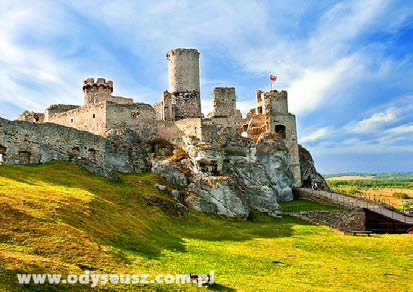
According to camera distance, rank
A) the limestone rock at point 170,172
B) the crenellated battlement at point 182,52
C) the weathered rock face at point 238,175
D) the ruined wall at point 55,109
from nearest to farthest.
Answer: the weathered rock face at point 238,175
the limestone rock at point 170,172
the ruined wall at point 55,109
the crenellated battlement at point 182,52

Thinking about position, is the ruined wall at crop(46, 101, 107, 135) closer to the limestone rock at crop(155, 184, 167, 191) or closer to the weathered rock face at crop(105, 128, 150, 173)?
the weathered rock face at crop(105, 128, 150, 173)

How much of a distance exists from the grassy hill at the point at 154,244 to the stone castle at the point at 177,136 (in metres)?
3.21

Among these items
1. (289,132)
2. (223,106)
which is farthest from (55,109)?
(289,132)

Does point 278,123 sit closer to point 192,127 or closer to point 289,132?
point 289,132

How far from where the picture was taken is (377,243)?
1224 inches

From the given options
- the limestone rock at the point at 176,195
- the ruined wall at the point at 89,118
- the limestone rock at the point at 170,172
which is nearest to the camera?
the limestone rock at the point at 176,195

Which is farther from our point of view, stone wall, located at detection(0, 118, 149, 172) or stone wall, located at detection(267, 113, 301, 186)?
stone wall, located at detection(267, 113, 301, 186)

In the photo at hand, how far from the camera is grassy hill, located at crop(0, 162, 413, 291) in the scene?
16203 millimetres

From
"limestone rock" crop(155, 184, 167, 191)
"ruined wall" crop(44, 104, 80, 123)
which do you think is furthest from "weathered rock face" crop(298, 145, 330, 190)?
"ruined wall" crop(44, 104, 80, 123)

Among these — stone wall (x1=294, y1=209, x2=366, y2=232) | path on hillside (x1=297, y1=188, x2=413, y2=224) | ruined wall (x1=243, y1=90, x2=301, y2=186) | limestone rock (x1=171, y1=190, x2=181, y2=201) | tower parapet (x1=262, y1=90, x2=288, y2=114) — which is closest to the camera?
limestone rock (x1=171, y1=190, x2=181, y2=201)

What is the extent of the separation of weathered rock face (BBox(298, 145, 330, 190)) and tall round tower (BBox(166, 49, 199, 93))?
24.0 metres

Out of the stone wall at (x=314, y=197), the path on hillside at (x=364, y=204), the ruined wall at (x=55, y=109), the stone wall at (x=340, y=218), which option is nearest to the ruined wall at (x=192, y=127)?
the stone wall at (x=340, y=218)

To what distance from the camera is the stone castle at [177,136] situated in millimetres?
35594

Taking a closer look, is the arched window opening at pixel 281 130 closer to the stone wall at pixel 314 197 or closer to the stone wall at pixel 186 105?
the stone wall at pixel 314 197
